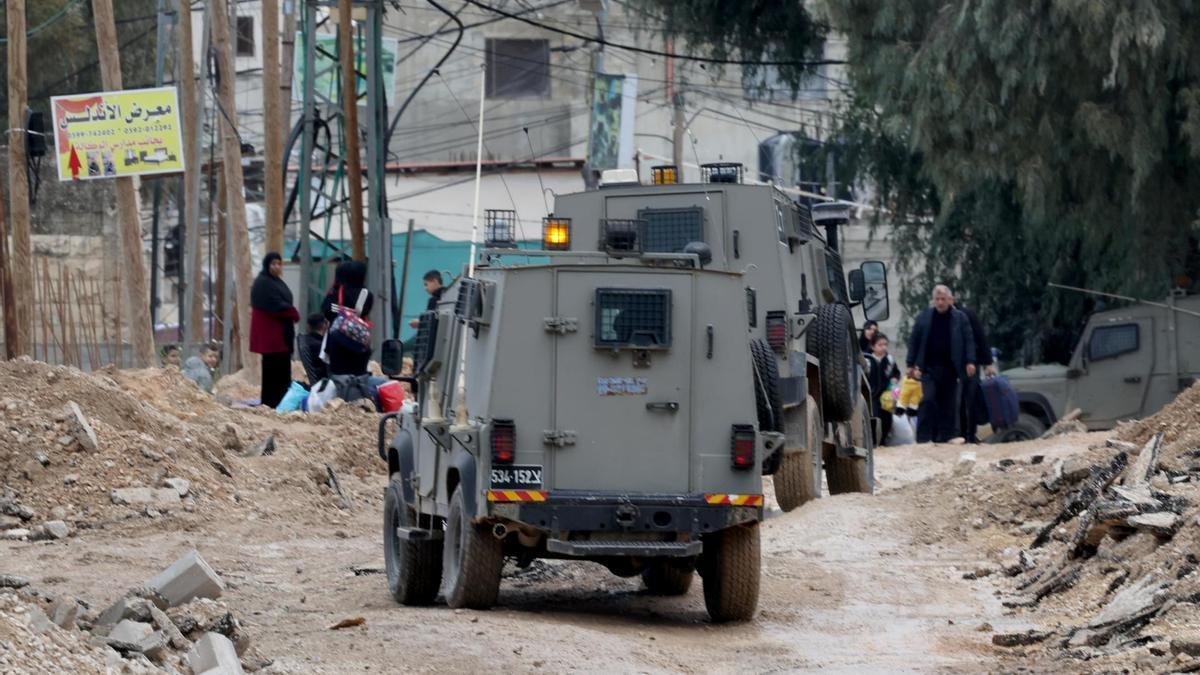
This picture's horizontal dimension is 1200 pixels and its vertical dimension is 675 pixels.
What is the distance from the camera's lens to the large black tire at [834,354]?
14562mm

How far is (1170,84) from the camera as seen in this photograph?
24344 mm

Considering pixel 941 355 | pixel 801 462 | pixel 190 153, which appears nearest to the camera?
pixel 801 462

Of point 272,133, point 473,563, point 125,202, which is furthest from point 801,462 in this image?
point 272,133

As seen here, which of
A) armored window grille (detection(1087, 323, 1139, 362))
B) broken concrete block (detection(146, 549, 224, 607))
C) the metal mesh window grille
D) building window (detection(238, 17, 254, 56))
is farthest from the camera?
building window (detection(238, 17, 254, 56))

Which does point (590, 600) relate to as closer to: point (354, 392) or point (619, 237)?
point (619, 237)

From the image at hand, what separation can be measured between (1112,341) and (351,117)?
10.1m

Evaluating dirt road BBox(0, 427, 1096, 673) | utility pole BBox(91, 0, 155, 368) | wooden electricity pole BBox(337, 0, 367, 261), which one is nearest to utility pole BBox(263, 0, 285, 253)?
wooden electricity pole BBox(337, 0, 367, 261)

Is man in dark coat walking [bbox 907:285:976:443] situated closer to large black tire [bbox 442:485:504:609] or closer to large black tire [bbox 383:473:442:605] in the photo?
large black tire [bbox 383:473:442:605]

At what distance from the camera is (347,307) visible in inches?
790

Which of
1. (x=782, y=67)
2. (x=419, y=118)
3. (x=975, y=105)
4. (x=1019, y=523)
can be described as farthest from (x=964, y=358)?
(x=419, y=118)

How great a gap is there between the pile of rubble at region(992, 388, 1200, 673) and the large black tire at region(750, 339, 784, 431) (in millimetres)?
1835

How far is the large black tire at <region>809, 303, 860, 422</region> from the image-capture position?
14562 mm

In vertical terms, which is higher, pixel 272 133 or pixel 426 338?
pixel 272 133

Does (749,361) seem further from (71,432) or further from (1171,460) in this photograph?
(71,432)
